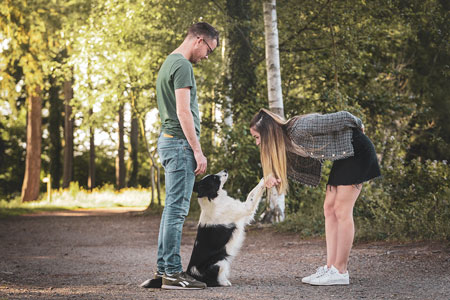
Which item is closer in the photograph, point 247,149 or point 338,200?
point 338,200

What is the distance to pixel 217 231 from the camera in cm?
591

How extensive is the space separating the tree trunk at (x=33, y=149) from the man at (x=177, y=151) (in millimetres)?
19847

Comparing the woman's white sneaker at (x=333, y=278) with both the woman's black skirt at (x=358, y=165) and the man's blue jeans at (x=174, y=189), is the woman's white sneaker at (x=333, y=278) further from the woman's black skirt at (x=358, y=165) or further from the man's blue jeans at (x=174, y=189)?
the man's blue jeans at (x=174, y=189)

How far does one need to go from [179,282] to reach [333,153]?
72.1 inches

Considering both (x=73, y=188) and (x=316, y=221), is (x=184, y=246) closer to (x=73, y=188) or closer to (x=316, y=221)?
(x=316, y=221)

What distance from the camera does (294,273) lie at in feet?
23.2

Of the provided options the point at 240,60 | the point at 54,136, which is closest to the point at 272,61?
the point at 240,60

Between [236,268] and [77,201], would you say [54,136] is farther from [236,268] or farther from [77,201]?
[236,268]

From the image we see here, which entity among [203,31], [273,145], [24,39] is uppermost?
[24,39]

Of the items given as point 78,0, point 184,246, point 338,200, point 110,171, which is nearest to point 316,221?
point 184,246

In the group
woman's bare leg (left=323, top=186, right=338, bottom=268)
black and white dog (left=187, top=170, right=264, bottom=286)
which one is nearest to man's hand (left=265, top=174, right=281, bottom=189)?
black and white dog (left=187, top=170, right=264, bottom=286)

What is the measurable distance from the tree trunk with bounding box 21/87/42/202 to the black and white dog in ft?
64.6

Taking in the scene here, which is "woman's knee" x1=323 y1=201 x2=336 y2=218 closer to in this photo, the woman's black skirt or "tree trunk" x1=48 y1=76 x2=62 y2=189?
the woman's black skirt

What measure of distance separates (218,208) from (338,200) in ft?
3.79
